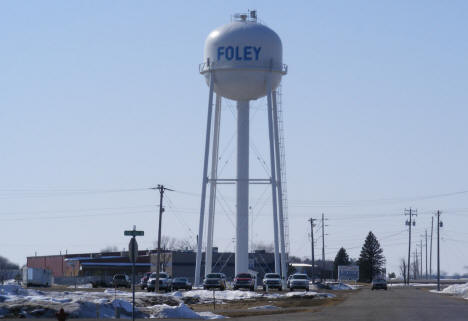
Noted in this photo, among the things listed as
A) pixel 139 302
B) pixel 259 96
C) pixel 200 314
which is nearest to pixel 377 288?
pixel 259 96

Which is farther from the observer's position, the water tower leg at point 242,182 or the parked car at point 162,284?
the parked car at point 162,284

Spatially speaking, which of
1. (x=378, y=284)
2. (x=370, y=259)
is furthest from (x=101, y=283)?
(x=370, y=259)

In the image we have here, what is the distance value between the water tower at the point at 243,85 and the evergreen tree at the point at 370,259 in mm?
88119

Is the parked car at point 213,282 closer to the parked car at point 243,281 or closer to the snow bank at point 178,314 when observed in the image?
the parked car at point 243,281

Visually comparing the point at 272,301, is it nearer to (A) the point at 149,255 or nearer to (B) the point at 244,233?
(B) the point at 244,233

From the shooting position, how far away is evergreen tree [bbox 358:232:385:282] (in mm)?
152125

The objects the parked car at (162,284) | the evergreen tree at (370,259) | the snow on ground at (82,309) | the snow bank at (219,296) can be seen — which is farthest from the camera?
the evergreen tree at (370,259)

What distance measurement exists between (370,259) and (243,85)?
93.9 meters

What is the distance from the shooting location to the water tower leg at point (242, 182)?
65.1 meters

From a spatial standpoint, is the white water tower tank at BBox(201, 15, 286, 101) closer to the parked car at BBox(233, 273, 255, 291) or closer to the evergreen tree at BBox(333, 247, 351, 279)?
the parked car at BBox(233, 273, 255, 291)

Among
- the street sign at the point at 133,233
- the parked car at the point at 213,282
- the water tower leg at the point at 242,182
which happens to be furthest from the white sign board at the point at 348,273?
the street sign at the point at 133,233

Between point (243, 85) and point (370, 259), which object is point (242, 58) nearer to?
point (243, 85)

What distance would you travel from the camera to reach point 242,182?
6519 centimetres

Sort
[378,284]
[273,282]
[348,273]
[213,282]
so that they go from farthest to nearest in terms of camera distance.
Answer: [348,273], [378,284], [273,282], [213,282]
